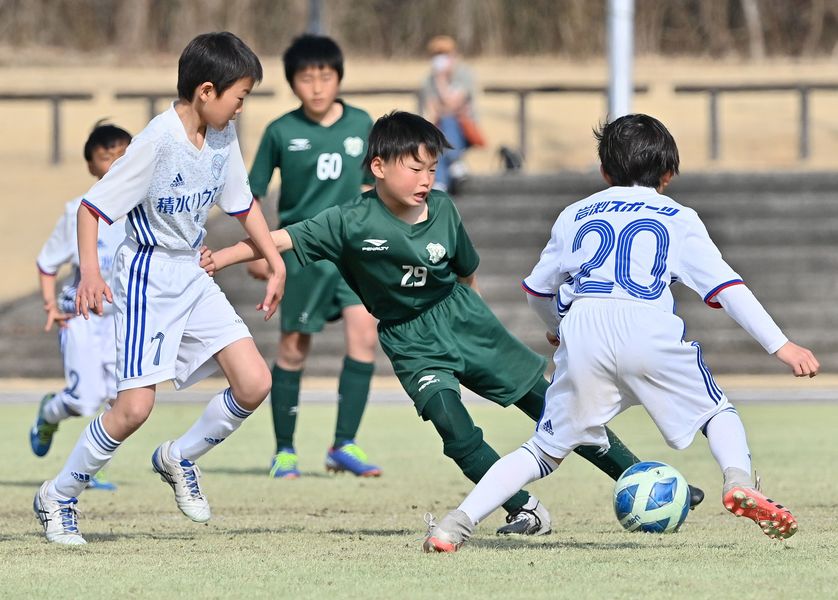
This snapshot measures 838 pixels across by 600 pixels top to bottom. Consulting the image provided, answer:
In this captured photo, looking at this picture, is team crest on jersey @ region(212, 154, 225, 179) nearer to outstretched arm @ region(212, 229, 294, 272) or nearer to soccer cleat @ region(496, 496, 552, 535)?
outstretched arm @ region(212, 229, 294, 272)

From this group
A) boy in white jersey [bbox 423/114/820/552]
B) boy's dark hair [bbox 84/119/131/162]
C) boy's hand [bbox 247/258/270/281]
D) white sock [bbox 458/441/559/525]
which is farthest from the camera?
boy's dark hair [bbox 84/119/131/162]

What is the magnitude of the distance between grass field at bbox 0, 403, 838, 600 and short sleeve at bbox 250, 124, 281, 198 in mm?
1569

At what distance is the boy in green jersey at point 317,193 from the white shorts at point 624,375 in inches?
133

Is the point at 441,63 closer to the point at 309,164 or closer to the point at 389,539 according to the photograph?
the point at 309,164

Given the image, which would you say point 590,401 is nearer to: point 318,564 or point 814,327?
point 318,564

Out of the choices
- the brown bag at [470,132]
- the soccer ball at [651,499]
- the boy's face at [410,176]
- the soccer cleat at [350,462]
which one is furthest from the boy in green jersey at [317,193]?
the brown bag at [470,132]

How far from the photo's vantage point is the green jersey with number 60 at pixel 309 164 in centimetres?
905

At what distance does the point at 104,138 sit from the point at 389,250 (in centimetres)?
243

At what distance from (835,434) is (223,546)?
5.78m

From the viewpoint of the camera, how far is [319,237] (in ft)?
20.6

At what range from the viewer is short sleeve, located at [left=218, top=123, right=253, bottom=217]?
6492 mm

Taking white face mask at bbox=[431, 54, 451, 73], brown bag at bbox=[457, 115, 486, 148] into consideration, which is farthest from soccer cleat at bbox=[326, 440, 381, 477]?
white face mask at bbox=[431, 54, 451, 73]

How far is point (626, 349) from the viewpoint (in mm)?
5492

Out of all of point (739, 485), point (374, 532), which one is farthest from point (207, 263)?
point (739, 485)
